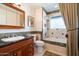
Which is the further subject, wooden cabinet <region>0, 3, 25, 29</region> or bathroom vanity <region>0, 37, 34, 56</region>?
wooden cabinet <region>0, 3, 25, 29</region>

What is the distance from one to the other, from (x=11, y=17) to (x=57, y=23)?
749 millimetres

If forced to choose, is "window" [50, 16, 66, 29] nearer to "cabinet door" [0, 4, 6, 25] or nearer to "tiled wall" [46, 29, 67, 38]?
"tiled wall" [46, 29, 67, 38]

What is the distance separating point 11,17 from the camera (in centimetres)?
134

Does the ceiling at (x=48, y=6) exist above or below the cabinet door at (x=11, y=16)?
above

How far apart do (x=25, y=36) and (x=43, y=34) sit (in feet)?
1.01

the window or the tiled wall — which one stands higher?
the window

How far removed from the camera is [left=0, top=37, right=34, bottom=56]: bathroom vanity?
1077 mm

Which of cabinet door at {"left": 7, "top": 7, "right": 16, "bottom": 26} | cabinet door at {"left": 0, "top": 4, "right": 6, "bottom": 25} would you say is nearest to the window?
cabinet door at {"left": 7, "top": 7, "right": 16, "bottom": 26}

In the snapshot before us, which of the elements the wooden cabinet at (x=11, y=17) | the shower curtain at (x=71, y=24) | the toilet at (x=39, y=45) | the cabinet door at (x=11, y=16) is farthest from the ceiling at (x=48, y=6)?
the toilet at (x=39, y=45)

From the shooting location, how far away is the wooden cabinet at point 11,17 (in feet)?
4.25

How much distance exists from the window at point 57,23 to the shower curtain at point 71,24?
0.19 ft

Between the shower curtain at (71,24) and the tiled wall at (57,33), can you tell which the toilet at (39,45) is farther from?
the shower curtain at (71,24)

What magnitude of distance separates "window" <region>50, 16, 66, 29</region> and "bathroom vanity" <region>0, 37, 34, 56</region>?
422 millimetres

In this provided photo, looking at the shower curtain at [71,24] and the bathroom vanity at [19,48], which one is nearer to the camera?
the bathroom vanity at [19,48]
